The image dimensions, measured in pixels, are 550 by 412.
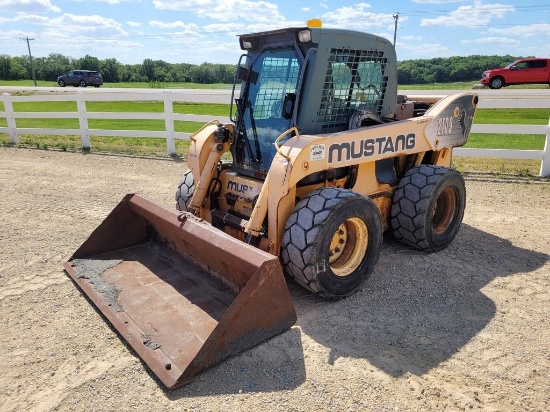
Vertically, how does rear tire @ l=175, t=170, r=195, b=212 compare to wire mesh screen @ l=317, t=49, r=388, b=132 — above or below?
below

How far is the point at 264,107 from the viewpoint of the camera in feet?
15.7

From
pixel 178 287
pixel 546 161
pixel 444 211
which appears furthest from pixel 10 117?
pixel 546 161

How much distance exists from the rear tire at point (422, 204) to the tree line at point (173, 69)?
51878 millimetres

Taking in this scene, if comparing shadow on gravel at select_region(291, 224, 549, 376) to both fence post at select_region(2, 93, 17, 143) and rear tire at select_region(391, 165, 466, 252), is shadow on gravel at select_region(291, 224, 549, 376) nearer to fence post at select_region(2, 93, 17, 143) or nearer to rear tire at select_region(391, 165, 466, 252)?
rear tire at select_region(391, 165, 466, 252)

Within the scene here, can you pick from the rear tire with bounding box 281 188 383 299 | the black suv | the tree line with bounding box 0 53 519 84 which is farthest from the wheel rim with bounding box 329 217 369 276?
the tree line with bounding box 0 53 519 84

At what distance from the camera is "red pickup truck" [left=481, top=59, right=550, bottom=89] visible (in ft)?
92.4

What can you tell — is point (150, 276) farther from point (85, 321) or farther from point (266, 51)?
point (266, 51)

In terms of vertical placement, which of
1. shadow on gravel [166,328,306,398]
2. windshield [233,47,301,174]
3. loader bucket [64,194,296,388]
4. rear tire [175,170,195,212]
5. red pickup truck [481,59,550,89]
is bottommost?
shadow on gravel [166,328,306,398]

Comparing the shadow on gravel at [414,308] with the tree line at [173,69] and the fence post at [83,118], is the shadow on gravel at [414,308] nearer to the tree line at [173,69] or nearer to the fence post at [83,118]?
the fence post at [83,118]

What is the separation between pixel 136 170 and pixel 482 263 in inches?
270

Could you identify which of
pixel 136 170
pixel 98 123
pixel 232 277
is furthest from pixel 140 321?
pixel 98 123

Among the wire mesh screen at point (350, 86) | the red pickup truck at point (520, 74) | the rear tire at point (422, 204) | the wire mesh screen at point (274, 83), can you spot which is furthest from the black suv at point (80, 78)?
the rear tire at point (422, 204)

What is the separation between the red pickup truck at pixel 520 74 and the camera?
2817 centimetres

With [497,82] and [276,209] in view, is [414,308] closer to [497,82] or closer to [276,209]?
[276,209]
